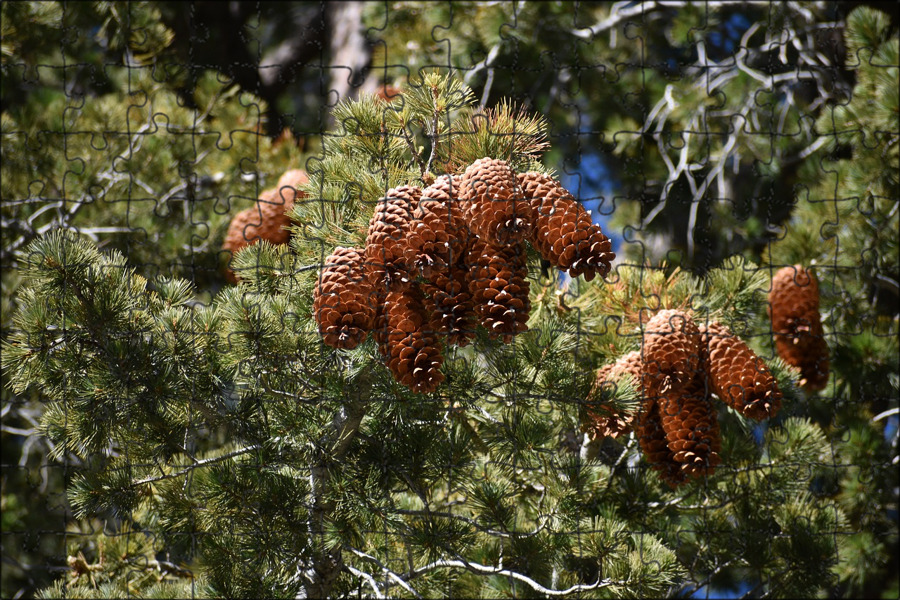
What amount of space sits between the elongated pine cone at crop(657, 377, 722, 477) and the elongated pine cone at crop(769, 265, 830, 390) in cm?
36

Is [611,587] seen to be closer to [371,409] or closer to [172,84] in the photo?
[371,409]

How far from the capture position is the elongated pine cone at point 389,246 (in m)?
1.21

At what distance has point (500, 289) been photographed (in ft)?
3.94

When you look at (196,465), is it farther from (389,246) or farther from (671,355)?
(671,355)

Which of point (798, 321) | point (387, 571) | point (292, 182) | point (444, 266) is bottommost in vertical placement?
point (387, 571)

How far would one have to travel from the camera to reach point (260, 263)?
1.39m

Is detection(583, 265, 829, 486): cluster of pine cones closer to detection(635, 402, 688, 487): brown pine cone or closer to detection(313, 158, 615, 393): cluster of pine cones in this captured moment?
detection(635, 402, 688, 487): brown pine cone

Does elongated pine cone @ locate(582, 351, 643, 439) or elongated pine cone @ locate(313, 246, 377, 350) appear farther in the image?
elongated pine cone @ locate(582, 351, 643, 439)

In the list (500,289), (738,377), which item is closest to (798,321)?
(738,377)

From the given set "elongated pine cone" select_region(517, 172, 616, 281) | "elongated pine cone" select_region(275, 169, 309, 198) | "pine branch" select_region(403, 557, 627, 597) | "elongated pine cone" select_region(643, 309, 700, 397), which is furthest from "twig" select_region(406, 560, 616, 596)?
"elongated pine cone" select_region(275, 169, 309, 198)

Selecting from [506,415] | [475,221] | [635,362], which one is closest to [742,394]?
[635,362]

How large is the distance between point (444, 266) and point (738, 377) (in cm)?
49

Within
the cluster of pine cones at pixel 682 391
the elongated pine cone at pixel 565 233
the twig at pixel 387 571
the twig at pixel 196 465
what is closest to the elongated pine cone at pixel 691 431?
the cluster of pine cones at pixel 682 391

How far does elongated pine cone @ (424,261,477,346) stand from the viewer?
122cm
